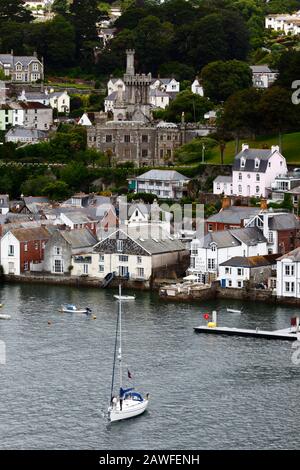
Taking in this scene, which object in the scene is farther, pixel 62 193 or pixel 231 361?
pixel 62 193

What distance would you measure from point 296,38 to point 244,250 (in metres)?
37.0

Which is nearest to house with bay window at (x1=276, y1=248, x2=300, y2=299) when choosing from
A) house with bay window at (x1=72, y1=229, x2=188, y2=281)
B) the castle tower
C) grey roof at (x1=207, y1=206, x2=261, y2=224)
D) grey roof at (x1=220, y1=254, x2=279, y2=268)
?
grey roof at (x1=220, y1=254, x2=279, y2=268)

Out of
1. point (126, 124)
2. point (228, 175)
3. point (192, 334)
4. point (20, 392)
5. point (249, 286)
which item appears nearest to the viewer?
point (20, 392)

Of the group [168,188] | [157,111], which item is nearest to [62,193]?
[168,188]

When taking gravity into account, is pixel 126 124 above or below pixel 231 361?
above

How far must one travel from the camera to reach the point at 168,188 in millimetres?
56906

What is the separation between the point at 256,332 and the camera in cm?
3953

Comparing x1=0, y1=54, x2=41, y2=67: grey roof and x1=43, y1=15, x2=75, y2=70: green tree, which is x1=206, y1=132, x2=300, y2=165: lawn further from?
x1=43, y1=15, x2=75, y2=70: green tree

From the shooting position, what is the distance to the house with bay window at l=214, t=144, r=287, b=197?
2126 inches

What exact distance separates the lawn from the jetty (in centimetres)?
1771

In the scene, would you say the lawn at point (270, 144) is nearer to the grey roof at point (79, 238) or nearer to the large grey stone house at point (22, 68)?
the grey roof at point (79, 238)

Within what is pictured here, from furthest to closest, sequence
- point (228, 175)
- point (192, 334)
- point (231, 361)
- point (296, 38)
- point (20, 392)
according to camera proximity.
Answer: point (296, 38)
point (228, 175)
point (192, 334)
point (231, 361)
point (20, 392)

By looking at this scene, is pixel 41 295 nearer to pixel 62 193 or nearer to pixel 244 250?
pixel 244 250

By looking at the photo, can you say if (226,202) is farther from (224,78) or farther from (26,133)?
(224,78)
